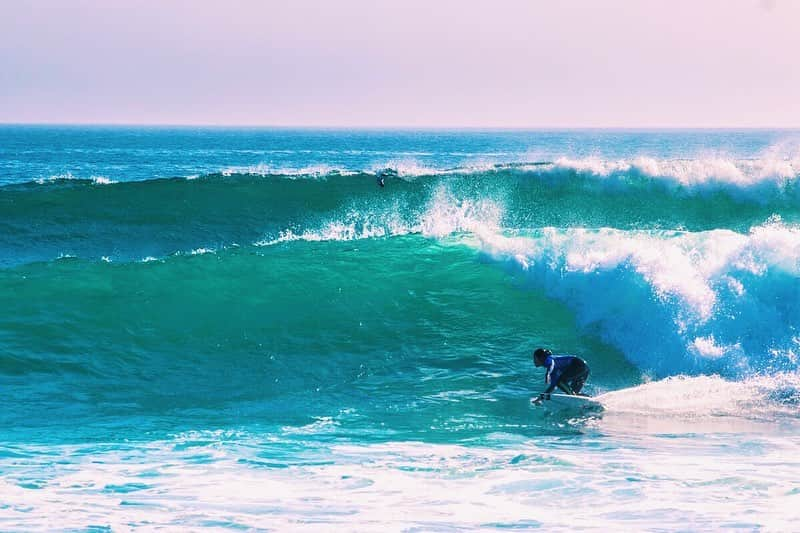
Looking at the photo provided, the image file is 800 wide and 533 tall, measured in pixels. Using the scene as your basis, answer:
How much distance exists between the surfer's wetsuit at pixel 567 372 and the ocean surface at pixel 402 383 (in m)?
0.50

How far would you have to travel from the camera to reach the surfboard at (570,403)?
440 inches

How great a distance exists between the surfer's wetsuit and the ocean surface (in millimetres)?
500

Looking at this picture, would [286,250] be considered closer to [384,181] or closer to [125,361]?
[125,361]

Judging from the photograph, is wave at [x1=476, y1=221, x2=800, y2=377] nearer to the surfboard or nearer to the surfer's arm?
the surfboard

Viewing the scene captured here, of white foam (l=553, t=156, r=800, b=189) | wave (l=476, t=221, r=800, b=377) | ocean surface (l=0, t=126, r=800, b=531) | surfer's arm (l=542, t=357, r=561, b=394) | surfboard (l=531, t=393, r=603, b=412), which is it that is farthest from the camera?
white foam (l=553, t=156, r=800, b=189)

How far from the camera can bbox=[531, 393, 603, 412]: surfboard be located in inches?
440

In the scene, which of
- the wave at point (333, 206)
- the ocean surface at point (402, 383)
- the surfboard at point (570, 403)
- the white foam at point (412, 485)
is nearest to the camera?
the white foam at point (412, 485)

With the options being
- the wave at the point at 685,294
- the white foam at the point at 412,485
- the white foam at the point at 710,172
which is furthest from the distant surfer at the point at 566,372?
the white foam at the point at 710,172

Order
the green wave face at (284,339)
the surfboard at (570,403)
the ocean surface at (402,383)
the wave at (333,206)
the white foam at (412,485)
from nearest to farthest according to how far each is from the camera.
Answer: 1. the white foam at (412,485)
2. the ocean surface at (402,383)
3. the surfboard at (570,403)
4. the green wave face at (284,339)
5. the wave at (333,206)

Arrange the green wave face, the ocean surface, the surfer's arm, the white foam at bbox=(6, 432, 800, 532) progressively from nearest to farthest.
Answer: the white foam at bbox=(6, 432, 800, 532), the ocean surface, the surfer's arm, the green wave face

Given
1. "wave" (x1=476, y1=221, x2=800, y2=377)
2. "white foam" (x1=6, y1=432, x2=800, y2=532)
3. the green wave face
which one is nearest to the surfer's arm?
the green wave face

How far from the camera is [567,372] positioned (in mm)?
11398

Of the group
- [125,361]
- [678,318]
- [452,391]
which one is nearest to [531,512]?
[452,391]

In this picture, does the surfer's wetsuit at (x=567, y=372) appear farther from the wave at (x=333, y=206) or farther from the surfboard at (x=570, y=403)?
the wave at (x=333, y=206)
